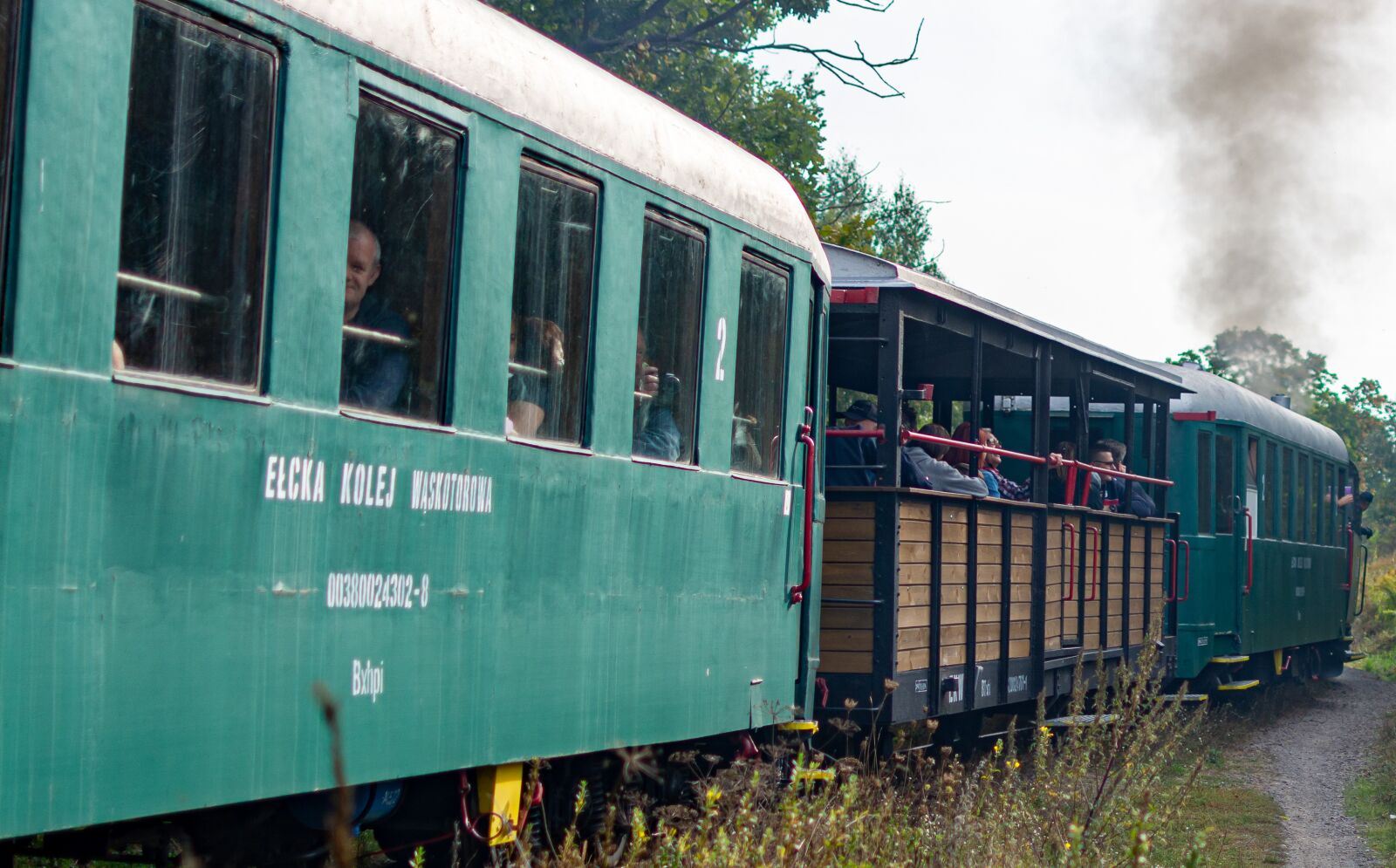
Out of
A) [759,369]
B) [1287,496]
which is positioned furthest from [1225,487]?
[759,369]

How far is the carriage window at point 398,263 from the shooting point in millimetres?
4531

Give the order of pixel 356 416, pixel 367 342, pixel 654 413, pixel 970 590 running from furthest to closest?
pixel 970 590 → pixel 654 413 → pixel 367 342 → pixel 356 416

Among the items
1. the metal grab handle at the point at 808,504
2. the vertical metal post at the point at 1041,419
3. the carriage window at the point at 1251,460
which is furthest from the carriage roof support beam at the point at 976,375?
the carriage window at the point at 1251,460

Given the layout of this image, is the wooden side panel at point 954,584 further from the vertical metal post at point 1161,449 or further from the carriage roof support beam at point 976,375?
the vertical metal post at point 1161,449

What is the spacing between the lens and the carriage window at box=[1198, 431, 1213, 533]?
595 inches

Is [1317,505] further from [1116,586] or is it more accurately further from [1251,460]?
[1116,586]

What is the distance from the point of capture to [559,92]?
546 centimetres

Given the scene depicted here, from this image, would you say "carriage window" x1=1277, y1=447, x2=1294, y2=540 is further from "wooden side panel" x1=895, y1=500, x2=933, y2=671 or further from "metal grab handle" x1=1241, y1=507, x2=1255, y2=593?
"wooden side panel" x1=895, y1=500, x2=933, y2=671

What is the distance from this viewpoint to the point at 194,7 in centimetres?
381

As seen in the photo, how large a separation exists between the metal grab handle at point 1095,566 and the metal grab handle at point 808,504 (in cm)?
430

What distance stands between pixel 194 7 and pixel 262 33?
264mm

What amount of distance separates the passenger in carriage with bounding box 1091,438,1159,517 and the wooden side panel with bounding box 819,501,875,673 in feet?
14.0

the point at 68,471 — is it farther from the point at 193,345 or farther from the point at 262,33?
the point at 262,33

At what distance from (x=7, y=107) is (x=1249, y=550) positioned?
553 inches
